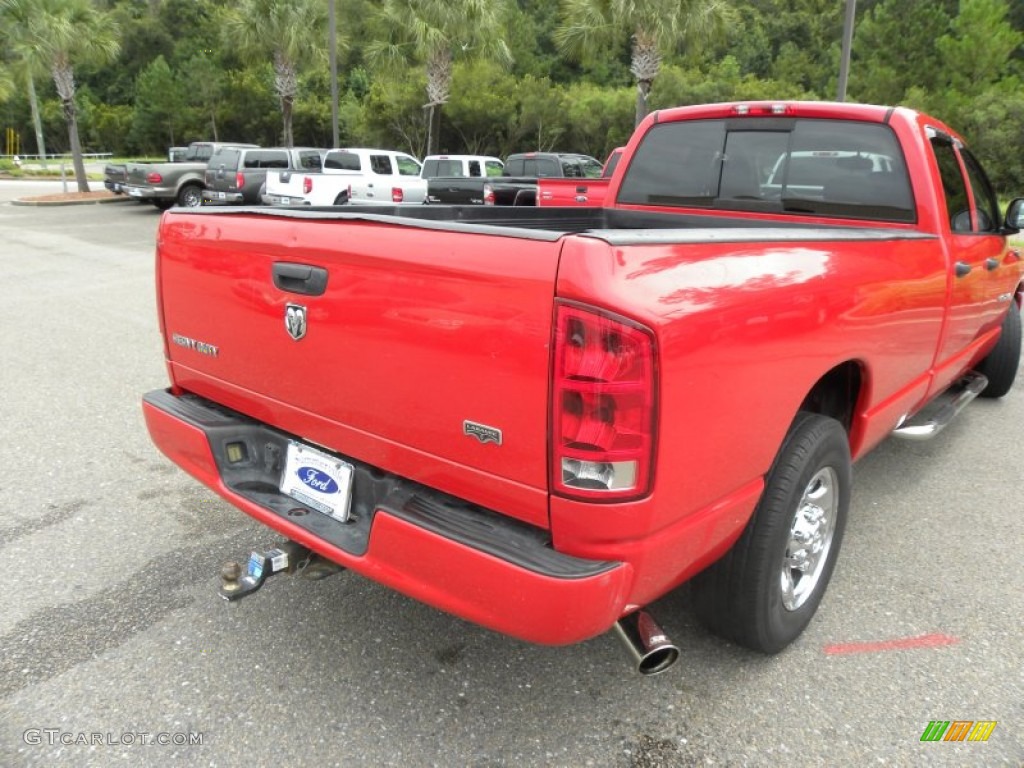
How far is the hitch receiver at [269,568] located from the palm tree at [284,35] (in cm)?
2683

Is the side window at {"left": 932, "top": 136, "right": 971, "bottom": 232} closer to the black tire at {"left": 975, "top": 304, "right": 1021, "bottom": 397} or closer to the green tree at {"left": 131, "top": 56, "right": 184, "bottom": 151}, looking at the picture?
the black tire at {"left": 975, "top": 304, "right": 1021, "bottom": 397}

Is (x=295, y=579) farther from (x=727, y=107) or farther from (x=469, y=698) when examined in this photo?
(x=727, y=107)

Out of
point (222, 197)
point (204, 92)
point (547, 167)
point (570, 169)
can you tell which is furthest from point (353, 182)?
point (204, 92)

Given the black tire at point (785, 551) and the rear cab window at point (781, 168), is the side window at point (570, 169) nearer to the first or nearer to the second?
the rear cab window at point (781, 168)

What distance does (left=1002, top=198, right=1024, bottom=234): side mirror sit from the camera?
445 cm

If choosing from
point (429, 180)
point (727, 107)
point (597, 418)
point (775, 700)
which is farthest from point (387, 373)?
point (429, 180)

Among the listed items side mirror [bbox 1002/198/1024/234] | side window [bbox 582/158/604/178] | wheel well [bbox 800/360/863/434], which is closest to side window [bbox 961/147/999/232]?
side mirror [bbox 1002/198/1024/234]

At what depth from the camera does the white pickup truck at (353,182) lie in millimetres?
16250

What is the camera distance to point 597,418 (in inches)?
73.1

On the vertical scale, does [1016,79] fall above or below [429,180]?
above

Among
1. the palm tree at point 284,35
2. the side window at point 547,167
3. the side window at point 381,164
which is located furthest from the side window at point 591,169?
the palm tree at point 284,35

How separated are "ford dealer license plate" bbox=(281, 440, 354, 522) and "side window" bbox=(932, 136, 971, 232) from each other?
120 inches

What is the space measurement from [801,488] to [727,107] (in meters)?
2.32

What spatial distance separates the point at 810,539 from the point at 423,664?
1.47 metres
